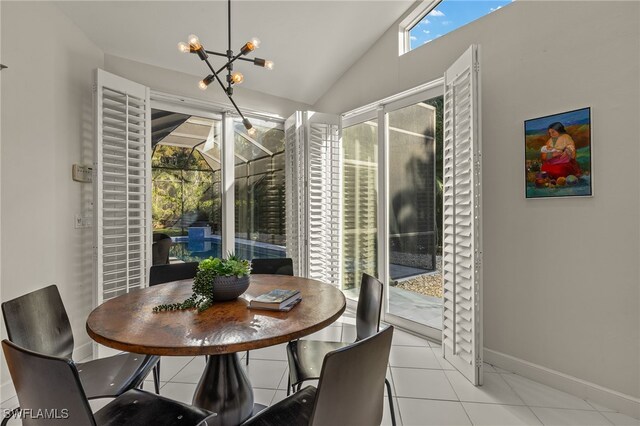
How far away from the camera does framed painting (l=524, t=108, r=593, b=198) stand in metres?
2.15

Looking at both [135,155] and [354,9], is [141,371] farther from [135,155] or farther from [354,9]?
[354,9]

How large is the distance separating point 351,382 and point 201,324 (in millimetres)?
701

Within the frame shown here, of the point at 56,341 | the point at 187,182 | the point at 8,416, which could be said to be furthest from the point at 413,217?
the point at 8,416

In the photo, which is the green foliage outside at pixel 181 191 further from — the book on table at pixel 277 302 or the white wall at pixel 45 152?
the book on table at pixel 277 302

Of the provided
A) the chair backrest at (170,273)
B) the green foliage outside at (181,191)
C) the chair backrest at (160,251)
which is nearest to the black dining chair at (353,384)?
the chair backrest at (170,273)

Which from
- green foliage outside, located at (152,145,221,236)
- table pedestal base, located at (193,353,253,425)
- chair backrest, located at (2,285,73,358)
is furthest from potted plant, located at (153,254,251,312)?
green foliage outside, located at (152,145,221,236)

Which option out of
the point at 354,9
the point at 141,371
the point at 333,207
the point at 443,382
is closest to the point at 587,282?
the point at 443,382

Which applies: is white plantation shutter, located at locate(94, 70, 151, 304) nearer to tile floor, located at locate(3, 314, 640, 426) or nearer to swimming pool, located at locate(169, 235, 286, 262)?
swimming pool, located at locate(169, 235, 286, 262)

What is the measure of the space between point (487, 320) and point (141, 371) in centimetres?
254

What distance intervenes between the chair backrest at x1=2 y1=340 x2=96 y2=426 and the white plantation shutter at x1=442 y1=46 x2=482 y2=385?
2.25m

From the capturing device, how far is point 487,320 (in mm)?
2691

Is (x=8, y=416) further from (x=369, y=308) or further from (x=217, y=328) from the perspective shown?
(x=369, y=308)

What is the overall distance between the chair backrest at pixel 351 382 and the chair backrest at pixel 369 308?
612 millimetres

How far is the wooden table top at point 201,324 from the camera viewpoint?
45.7 inches
